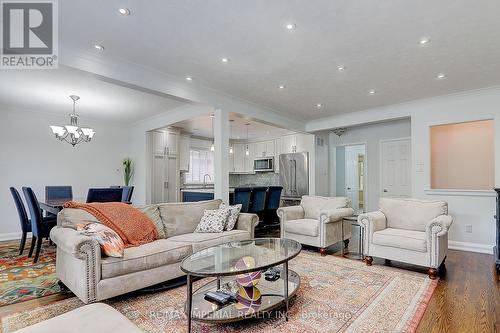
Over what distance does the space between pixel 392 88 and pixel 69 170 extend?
6.86 metres

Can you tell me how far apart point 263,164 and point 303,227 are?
4113mm

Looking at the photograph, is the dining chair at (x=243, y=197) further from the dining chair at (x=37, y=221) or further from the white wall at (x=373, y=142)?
the white wall at (x=373, y=142)

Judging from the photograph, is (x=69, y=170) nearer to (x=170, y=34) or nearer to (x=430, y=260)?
(x=170, y=34)

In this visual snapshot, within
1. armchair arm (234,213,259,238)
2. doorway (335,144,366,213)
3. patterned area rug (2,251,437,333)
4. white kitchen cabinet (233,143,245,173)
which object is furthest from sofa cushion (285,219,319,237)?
white kitchen cabinet (233,143,245,173)

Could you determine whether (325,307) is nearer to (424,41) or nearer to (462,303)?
(462,303)

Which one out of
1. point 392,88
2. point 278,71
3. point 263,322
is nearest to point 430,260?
point 263,322

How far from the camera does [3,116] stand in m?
5.33

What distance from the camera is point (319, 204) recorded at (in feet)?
15.8

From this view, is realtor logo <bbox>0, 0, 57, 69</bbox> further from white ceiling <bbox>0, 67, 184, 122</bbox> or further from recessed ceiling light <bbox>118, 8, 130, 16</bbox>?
recessed ceiling light <bbox>118, 8, 130, 16</bbox>

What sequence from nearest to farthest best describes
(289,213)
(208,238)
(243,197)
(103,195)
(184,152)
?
1. (208,238)
2. (103,195)
3. (289,213)
4. (243,197)
5. (184,152)

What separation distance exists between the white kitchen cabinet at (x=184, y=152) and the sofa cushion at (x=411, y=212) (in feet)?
17.4

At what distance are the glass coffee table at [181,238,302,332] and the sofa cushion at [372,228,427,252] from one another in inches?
58.6

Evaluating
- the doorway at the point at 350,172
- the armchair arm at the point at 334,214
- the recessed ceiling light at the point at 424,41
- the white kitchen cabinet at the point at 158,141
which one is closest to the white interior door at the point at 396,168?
the doorway at the point at 350,172

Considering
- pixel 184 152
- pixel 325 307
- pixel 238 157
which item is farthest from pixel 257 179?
pixel 325 307
